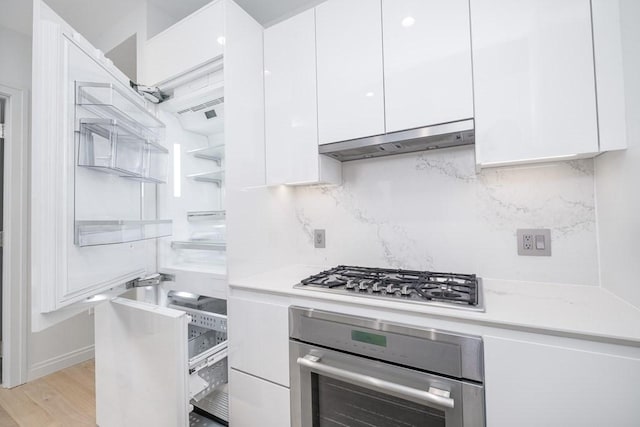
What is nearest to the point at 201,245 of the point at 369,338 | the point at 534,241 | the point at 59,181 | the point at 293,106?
the point at 59,181

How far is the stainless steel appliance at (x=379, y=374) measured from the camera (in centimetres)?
87

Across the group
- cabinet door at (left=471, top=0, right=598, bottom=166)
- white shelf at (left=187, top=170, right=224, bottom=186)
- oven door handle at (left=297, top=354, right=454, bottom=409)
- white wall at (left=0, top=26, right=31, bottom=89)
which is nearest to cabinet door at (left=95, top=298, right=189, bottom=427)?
oven door handle at (left=297, top=354, right=454, bottom=409)

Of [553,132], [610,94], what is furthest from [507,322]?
[610,94]

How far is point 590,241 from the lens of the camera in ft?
3.81

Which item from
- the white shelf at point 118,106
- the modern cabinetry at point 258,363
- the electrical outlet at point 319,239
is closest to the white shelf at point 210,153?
the white shelf at point 118,106

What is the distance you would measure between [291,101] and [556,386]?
155 centimetres

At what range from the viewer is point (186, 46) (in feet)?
5.16

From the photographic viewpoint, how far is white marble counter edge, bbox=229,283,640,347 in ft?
2.38

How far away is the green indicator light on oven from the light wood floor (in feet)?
5.98

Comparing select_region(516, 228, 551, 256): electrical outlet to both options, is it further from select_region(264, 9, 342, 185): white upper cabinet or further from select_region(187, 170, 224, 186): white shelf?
select_region(187, 170, 224, 186): white shelf

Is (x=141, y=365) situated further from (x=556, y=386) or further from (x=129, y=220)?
(x=556, y=386)

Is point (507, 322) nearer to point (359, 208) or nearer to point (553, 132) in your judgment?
point (553, 132)

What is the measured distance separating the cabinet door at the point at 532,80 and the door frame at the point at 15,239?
3.14 m

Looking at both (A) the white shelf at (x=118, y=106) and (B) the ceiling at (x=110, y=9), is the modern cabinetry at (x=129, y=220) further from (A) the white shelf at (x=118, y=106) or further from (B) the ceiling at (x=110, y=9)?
(B) the ceiling at (x=110, y=9)
